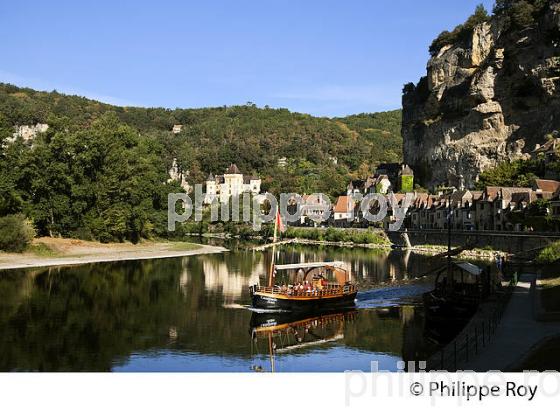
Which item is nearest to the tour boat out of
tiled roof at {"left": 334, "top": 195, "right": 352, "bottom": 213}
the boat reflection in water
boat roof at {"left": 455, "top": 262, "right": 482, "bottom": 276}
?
the boat reflection in water

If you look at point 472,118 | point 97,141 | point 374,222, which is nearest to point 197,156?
point 374,222

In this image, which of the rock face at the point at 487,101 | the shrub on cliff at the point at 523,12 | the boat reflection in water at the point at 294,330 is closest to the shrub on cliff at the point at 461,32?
the rock face at the point at 487,101

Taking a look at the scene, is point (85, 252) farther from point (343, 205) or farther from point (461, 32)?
point (461, 32)

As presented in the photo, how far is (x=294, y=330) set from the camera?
3131cm

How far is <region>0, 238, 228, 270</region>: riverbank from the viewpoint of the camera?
57.0m

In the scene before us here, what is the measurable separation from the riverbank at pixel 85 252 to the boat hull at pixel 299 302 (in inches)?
1120

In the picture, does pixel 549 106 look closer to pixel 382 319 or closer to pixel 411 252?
pixel 411 252

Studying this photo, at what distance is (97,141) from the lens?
75.0m

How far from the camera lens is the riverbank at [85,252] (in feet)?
187

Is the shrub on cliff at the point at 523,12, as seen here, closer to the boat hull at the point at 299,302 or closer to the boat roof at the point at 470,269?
the boat roof at the point at 470,269

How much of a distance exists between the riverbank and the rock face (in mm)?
48134

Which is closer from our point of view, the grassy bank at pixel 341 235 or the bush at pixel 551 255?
the bush at pixel 551 255

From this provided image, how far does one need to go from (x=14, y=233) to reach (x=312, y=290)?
113 ft

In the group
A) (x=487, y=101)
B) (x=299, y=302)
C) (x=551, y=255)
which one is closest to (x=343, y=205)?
(x=487, y=101)
